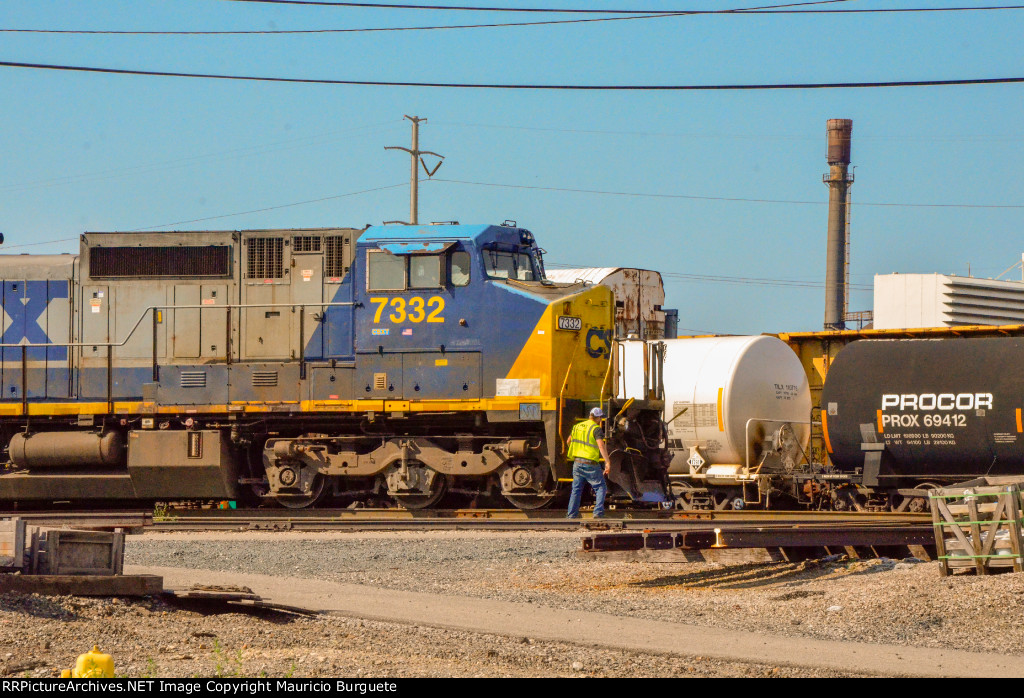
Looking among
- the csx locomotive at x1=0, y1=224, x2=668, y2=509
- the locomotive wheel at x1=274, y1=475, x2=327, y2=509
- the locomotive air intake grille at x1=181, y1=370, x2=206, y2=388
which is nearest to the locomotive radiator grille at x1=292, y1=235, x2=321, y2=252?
the csx locomotive at x1=0, y1=224, x2=668, y2=509

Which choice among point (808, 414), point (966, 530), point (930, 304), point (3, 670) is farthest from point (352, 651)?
point (930, 304)

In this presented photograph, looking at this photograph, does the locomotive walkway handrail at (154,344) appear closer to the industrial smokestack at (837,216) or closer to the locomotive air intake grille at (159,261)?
the locomotive air intake grille at (159,261)

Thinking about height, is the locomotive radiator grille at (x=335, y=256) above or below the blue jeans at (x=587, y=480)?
above

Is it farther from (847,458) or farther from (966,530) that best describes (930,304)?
(966,530)

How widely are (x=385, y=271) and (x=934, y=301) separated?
89.4ft

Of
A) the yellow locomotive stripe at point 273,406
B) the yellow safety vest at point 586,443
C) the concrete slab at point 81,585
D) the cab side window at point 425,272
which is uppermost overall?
the cab side window at point 425,272

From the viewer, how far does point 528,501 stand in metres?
15.8

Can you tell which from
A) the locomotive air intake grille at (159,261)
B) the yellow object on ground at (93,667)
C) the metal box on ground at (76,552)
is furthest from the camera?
the locomotive air intake grille at (159,261)

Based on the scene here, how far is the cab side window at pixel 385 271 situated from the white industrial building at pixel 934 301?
25.5m

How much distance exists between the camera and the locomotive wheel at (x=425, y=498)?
52.2 feet

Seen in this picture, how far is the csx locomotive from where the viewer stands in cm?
1538

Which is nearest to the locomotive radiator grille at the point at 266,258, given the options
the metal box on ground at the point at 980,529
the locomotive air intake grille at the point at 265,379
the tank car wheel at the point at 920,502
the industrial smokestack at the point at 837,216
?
the locomotive air intake grille at the point at 265,379

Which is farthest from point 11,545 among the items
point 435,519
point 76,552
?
point 435,519

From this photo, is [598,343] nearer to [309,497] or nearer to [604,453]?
[604,453]
